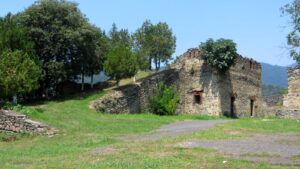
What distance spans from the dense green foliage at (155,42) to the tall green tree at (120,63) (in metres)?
9.64

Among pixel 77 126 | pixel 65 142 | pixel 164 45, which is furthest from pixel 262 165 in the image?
pixel 164 45

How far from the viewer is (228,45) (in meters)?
32.9

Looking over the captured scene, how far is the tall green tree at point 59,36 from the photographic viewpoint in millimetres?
30703

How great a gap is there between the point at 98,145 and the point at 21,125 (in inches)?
241

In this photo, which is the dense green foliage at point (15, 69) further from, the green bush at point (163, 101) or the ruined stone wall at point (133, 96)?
the green bush at point (163, 101)

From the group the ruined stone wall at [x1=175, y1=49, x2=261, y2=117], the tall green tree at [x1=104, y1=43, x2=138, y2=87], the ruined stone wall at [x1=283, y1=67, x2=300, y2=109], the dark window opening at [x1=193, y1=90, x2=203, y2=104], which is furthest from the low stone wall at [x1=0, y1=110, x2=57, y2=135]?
the ruined stone wall at [x1=283, y1=67, x2=300, y2=109]

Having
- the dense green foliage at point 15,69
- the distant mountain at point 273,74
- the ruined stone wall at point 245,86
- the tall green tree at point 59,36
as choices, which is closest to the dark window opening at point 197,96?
the ruined stone wall at point 245,86

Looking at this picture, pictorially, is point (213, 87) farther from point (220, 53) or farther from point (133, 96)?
point (133, 96)

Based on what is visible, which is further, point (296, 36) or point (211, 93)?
point (211, 93)

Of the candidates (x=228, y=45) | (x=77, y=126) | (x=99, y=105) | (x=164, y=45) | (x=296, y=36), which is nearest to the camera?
(x=296, y=36)

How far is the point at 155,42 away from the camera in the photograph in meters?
42.8

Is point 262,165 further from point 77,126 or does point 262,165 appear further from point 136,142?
point 77,126

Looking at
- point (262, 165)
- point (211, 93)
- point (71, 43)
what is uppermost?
point (71, 43)

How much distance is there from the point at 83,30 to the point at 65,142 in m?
13.6
